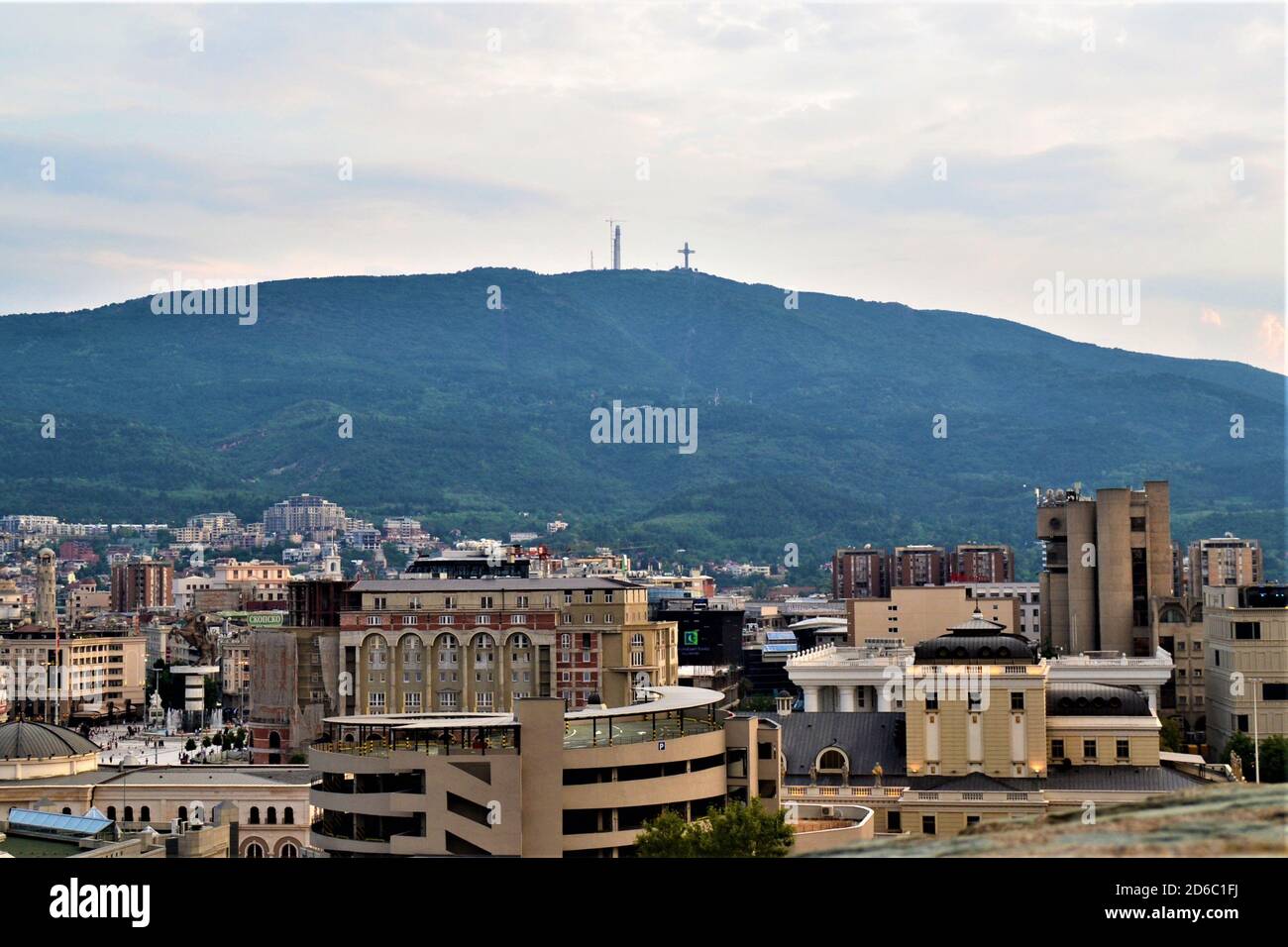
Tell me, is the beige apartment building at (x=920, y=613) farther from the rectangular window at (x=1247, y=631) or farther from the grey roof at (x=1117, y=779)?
the grey roof at (x=1117, y=779)

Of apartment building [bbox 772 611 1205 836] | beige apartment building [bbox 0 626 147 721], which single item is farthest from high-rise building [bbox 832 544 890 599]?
apartment building [bbox 772 611 1205 836]

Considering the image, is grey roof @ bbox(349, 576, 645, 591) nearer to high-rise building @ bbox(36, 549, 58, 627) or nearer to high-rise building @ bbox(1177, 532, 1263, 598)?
high-rise building @ bbox(1177, 532, 1263, 598)

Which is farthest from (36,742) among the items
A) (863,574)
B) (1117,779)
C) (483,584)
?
(863,574)

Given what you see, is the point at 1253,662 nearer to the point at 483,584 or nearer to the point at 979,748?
the point at 979,748

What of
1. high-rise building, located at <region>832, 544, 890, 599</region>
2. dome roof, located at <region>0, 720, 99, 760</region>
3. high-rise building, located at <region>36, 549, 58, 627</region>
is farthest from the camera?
high-rise building, located at <region>832, 544, 890, 599</region>
